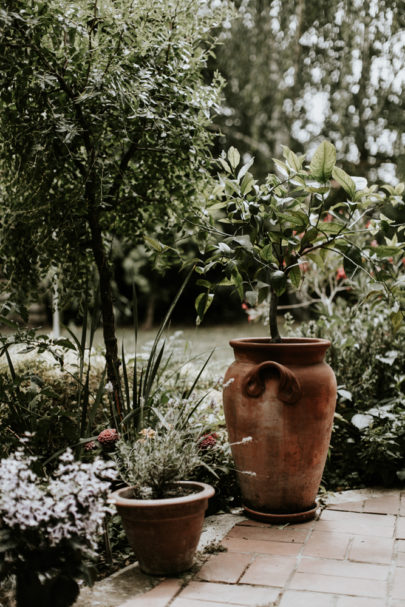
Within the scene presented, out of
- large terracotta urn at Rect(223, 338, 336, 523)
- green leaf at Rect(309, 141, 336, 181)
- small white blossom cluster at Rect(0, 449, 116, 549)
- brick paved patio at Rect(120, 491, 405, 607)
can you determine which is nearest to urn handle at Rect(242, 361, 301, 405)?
large terracotta urn at Rect(223, 338, 336, 523)

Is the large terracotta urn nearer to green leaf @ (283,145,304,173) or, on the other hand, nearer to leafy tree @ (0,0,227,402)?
leafy tree @ (0,0,227,402)

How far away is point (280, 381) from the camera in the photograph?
99.9 inches

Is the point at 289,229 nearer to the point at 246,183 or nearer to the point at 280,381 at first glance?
the point at 246,183

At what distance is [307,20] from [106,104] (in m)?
8.58

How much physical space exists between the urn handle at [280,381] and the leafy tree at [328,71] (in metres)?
7.71

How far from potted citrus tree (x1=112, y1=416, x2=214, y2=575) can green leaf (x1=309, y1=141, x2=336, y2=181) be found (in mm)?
1115

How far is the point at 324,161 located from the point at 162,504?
138 cm

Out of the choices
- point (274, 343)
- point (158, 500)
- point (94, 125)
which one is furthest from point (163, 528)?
point (94, 125)

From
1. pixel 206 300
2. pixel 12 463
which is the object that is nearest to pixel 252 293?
pixel 206 300

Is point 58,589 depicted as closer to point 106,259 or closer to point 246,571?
point 246,571

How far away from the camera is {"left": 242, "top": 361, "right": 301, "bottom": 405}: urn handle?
2516 mm

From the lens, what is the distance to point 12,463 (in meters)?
1.76

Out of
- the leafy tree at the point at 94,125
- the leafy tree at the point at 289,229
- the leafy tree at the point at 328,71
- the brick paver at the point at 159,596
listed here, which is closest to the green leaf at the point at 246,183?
the leafy tree at the point at 289,229

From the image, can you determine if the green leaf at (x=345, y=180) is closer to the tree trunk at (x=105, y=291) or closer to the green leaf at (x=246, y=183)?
the green leaf at (x=246, y=183)
